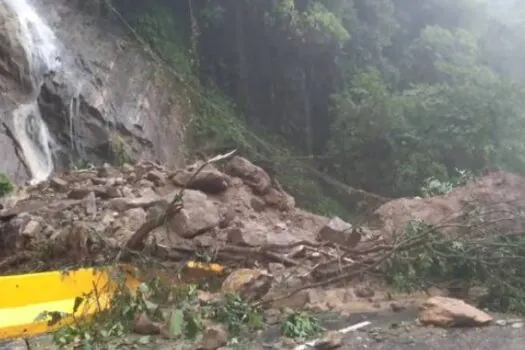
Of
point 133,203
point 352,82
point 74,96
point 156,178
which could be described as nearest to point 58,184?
point 156,178

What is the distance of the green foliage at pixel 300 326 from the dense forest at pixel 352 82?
1052cm

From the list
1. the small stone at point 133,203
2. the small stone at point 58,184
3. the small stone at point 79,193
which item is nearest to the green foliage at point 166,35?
the small stone at point 58,184

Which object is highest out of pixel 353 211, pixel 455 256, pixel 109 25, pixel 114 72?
pixel 109 25

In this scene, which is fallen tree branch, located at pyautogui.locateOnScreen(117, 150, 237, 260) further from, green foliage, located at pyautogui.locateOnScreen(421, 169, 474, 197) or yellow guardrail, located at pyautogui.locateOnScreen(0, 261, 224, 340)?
green foliage, located at pyautogui.locateOnScreen(421, 169, 474, 197)

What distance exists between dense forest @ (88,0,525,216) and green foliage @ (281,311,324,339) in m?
10.5

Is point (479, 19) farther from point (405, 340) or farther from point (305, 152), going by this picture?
point (405, 340)

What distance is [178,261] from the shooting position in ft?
22.2

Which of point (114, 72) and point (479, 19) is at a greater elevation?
point (479, 19)

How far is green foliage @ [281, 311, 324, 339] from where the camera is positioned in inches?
206

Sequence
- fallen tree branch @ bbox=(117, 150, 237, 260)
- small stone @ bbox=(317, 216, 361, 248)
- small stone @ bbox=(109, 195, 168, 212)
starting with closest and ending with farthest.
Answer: fallen tree branch @ bbox=(117, 150, 237, 260)
small stone @ bbox=(317, 216, 361, 248)
small stone @ bbox=(109, 195, 168, 212)

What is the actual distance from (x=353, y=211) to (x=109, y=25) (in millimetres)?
7242

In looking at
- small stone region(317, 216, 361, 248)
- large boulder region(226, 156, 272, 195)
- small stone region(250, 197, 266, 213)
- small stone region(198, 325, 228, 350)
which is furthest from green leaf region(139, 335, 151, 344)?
large boulder region(226, 156, 272, 195)

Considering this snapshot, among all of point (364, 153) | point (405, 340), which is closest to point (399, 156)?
point (364, 153)

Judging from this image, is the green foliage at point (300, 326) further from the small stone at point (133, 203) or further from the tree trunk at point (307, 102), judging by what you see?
the tree trunk at point (307, 102)
